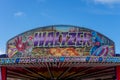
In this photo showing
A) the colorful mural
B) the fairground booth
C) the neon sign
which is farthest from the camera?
the neon sign

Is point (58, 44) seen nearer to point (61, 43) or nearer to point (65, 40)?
point (61, 43)

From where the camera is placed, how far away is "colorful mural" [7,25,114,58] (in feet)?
162

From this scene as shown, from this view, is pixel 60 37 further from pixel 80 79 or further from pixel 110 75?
pixel 80 79

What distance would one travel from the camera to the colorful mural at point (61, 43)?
4928 centimetres

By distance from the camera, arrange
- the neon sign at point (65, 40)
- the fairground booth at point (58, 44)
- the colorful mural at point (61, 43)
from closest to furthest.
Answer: the fairground booth at point (58, 44)
the colorful mural at point (61, 43)
the neon sign at point (65, 40)

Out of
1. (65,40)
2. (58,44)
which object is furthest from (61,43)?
(65,40)

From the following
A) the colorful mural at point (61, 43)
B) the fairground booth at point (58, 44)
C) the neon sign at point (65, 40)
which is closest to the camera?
the fairground booth at point (58, 44)

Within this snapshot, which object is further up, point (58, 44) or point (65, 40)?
point (65, 40)

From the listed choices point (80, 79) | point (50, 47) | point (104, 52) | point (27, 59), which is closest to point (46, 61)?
point (27, 59)

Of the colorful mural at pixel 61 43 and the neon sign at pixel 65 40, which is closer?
the colorful mural at pixel 61 43

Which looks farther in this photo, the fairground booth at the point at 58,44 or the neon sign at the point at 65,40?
the neon sign at the point at 65,40

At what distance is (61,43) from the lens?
49.7 meters

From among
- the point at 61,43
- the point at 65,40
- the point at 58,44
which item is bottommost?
the point at 58,44

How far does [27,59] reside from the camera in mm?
42812
